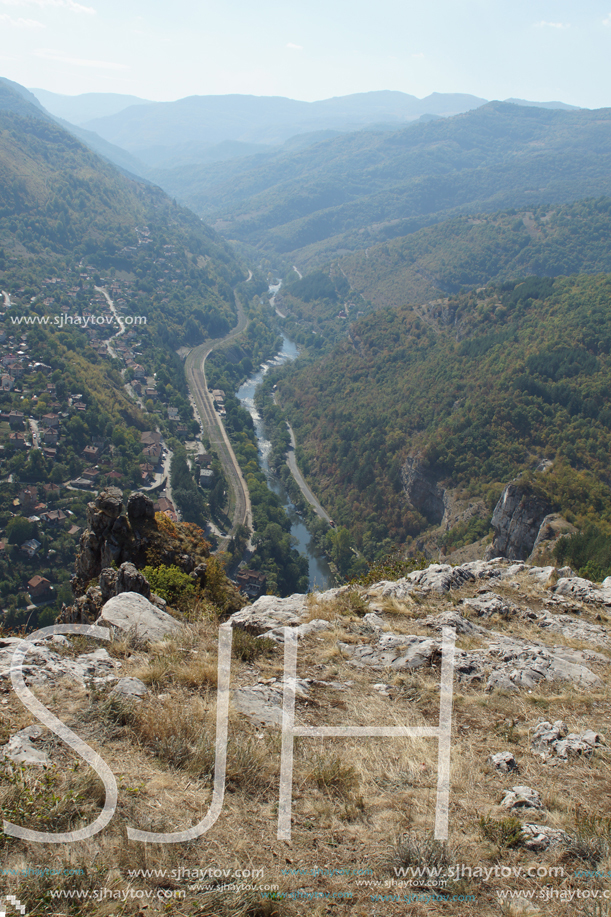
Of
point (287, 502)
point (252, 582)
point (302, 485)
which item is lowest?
point (287, 502)

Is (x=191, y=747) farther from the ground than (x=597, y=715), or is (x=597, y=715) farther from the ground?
(x=191, y=747)

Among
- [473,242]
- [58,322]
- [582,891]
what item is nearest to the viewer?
[582,891]

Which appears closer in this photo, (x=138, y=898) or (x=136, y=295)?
(x=138, y=898)

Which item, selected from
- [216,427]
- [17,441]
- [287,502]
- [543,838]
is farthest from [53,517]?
[543,838]

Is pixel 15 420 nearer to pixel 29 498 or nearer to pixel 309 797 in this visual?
pixel 29 498

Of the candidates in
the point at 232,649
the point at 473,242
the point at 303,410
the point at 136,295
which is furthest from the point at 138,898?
the point at 473,242

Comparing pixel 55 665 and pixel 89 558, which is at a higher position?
pixel 55 665

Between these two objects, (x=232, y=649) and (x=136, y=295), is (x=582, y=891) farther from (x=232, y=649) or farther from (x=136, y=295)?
(x=136, y=295)

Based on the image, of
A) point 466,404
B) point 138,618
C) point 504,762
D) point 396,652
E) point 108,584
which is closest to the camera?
point 504,762
